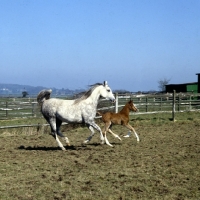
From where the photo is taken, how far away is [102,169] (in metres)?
8.14

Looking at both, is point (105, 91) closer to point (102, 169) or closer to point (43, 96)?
point (43, 96)

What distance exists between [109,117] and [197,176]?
5.15 m

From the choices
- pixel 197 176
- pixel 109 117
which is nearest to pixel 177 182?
pixel 197 176

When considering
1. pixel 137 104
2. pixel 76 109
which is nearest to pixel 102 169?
pixel 76 109

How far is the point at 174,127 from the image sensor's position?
55.2 feet

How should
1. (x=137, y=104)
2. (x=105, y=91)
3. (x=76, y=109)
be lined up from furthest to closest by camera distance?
1. (x=137, y=104)
2. (x=105, y=91)
3. (x=76, y=109)

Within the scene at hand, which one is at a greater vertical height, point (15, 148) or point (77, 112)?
point (77, 112)

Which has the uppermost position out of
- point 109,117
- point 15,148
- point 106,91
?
point 106,91

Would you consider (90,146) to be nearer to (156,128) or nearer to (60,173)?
(60,173)

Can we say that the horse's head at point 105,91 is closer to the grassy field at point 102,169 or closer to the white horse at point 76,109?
the white horse at point 76,109

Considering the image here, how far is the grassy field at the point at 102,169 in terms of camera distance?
6.38 metres

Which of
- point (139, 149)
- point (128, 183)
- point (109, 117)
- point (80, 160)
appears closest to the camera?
point (128, 183)

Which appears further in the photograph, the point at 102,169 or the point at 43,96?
the point at 43,96

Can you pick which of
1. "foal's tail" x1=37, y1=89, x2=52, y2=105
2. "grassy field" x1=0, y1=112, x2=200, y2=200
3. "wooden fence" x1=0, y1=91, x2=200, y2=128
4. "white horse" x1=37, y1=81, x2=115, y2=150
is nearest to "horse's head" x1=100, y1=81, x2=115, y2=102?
"white horse" x1=37, y1=81, x2=115, y2=150
